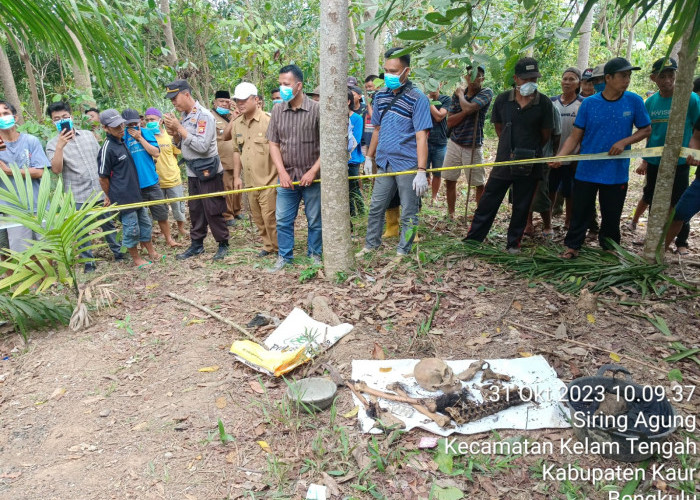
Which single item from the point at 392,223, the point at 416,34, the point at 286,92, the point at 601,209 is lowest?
the point at 392,223

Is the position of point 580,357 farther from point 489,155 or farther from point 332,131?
point 489,155

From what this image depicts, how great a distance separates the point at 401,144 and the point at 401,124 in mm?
195

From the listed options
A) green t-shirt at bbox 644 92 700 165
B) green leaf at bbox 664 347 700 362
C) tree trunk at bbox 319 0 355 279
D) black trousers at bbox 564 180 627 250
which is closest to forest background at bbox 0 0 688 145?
tree trunk at bbox 319 0 355 279

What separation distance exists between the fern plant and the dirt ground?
0.21 meters

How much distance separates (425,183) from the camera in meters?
4.77

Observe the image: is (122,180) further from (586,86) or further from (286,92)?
(586,86)

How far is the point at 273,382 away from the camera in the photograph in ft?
10.9

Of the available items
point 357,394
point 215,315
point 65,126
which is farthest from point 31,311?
point 357,394

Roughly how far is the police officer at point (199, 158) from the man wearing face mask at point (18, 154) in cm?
137

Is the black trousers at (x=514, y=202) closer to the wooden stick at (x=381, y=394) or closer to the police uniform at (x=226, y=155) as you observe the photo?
the wooden stick at (x=381, y=394)

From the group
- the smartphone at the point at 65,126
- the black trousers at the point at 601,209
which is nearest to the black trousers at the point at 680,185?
the black trousers at the point at 601,209

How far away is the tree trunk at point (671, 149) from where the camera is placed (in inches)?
148

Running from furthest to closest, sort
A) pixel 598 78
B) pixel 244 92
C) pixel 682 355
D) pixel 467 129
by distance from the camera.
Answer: pixel 467 129
pixel 598 78
pixel 244 92
pixel 682 355

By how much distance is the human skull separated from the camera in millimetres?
2996
